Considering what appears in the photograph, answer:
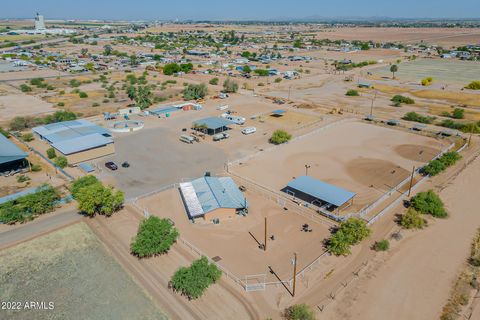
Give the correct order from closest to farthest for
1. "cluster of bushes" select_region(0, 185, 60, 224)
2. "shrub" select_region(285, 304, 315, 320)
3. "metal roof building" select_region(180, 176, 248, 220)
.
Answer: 1. "shrub" select_region(285, 304, 315, 320)
2. "cluster of bushes" select_region(0, 185, 60, 224)
3. "metal roof building" select_region(180, 176, 248, 220)

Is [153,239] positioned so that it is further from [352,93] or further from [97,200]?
[352,93]

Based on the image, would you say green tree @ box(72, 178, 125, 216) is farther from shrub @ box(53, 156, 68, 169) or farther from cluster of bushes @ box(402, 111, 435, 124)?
cluster of bushes @ box(402, 111, 435, 124)

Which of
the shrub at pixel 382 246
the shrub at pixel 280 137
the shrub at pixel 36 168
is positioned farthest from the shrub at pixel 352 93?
the shrub at pixel 36 168

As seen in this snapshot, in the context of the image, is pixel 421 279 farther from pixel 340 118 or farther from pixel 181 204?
pixel 340 118

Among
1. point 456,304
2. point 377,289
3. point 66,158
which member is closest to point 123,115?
point 66,158

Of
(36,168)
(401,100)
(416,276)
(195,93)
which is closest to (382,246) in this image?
(416,276)

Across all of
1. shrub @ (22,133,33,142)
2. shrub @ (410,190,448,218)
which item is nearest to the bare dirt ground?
shrub @ (410,190,448,218)
